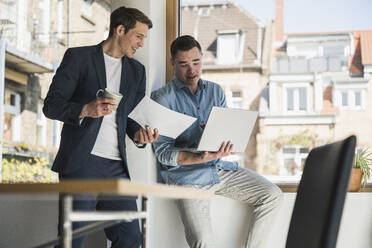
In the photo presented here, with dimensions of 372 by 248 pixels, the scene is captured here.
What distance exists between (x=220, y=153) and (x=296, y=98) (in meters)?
0.83

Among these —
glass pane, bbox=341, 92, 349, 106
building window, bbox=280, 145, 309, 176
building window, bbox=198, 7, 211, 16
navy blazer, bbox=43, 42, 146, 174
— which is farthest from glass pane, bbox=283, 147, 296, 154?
navy blazer, bbox=43, 42, 146, 174

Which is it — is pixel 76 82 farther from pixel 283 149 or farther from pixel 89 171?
pixel 283 149

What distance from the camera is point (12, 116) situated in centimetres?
325

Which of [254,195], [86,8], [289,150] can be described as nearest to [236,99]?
[289,150]

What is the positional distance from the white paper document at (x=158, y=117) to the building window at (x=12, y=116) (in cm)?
88

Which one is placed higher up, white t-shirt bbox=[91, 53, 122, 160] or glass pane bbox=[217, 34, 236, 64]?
glass pane bbox=[217, 34, 236, 64]

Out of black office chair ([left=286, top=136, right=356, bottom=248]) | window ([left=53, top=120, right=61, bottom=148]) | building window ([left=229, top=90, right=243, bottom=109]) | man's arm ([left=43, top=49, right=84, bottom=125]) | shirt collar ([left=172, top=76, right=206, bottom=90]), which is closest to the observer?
black office chair ([left=286, top=136, right=356, bottom=248])

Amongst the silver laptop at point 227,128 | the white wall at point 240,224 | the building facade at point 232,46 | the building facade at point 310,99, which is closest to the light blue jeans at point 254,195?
the white wall at point 240,224

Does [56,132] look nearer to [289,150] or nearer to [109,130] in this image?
[109,130]

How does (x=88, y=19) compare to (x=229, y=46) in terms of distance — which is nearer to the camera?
(x=229, y=46)

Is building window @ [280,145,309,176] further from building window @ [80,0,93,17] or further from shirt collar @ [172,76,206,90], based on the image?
building window @ [80,0,93,17]

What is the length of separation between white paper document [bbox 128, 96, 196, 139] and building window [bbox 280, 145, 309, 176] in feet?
2.87

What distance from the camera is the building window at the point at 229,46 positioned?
348 centimetres

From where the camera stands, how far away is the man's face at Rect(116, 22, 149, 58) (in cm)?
262
